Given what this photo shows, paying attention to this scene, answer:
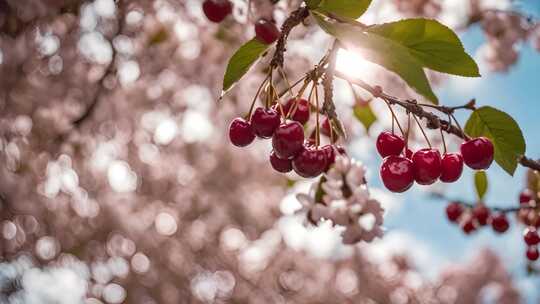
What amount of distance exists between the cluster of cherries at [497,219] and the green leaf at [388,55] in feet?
4.16

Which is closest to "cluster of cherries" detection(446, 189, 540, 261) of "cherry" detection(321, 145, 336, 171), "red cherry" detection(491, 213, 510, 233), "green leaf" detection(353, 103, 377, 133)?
"red cherry" detection(491, 213, 510, 233)

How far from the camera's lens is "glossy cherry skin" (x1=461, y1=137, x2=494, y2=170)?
1.14 meters

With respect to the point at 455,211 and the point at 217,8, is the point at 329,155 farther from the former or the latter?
the point at 455,211

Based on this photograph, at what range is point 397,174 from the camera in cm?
109

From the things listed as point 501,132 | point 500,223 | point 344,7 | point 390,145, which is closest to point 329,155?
point 390,145

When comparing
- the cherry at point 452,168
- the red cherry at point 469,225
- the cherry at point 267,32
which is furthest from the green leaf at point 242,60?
the red cherry at point 469,225

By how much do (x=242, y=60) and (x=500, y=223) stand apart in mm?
1569

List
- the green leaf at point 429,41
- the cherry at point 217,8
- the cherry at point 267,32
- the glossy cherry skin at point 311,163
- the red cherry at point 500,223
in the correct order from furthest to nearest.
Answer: the red cherry at point 500,223 < the cherry at point 217,8 < the cherry at point 267,32 < the glossy cherry skin at point 311,163 < the green leaf at point 429,41

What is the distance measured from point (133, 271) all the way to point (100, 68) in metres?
3.15

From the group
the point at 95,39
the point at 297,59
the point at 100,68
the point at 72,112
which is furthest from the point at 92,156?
the point at 297,59

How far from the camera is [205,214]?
23.7 ft

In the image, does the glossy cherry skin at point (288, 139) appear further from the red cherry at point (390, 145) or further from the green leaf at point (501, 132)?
the green leaf at point (501, 132)

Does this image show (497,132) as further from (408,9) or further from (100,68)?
(408,9)

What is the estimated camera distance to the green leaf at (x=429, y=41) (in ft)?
2.94
